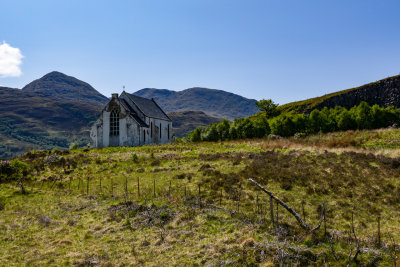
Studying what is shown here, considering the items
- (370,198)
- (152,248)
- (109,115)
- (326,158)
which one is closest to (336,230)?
(370,198)

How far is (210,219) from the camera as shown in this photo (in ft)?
39.0

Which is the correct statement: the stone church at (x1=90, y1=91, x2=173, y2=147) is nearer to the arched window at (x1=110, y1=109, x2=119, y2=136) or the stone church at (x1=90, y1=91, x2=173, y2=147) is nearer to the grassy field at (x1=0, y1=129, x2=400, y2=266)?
the arched window at (x1=110, y1=109, x2=119, y2=136)

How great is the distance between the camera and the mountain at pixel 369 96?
67.3 m

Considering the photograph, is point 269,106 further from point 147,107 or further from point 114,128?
point 114,128

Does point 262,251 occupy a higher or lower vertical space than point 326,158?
lower

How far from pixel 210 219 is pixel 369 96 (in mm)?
75385

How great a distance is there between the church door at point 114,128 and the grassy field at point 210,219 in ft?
106

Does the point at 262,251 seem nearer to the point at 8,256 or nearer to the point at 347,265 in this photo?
the point at 347,265

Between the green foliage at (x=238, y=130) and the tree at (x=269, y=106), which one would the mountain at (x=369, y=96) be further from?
the green foliage at (x=238, y=130)

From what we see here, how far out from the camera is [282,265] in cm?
813

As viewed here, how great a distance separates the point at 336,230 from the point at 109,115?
49.8 m

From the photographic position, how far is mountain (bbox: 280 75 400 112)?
67312mm

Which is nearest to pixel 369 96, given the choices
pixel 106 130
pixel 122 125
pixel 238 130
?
pixel 238 130

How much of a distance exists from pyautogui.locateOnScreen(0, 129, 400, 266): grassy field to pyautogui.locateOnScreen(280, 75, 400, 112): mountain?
5749cm
